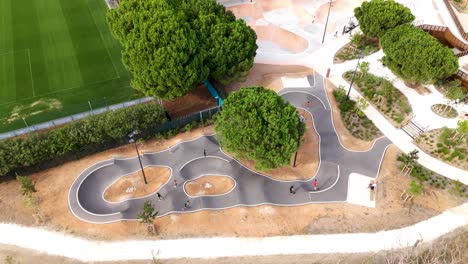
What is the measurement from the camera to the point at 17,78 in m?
49.0

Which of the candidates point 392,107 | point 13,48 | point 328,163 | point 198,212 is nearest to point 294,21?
point 392,107

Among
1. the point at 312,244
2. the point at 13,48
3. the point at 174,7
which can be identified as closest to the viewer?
the point at 312,244

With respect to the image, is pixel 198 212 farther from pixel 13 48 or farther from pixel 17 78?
pixel 13 48

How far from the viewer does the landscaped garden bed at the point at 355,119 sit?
4400cm

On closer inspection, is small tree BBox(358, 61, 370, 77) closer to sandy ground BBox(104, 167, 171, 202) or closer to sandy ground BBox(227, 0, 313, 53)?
sandy ground BBox(227, 0, 313, 53)

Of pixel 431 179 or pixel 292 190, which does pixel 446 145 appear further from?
pixel 292 190

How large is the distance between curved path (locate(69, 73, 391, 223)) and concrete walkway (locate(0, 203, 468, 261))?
311 centimetres

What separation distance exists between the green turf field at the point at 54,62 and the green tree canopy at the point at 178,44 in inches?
324

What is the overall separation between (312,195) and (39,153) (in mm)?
30580

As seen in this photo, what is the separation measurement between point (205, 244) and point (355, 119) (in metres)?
26.2

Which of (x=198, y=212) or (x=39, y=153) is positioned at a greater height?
(x=39, y=153)

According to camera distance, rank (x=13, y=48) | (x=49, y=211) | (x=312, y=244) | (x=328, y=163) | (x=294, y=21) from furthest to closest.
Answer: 1. (x=294, y=21)
2. (x=13, y=48)
3. (x=328, y=163)
4. (x=49, y=211)
5. (x=312, y=244)

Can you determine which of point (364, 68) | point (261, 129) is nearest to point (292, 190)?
point (261, 129)

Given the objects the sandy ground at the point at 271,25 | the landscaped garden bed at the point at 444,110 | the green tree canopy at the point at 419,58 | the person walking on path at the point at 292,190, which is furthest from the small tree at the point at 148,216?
the landscaped garden bed at the point at 444,110
